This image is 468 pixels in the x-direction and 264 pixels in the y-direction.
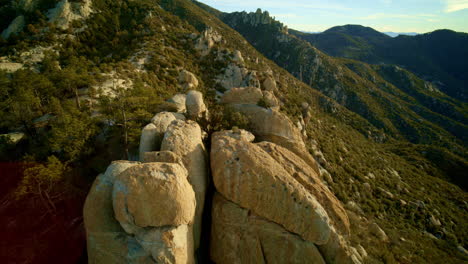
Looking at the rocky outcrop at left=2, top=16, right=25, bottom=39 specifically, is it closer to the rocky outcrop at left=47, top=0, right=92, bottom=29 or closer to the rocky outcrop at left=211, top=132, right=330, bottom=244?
the rocky outcrop at left=47, top=0, right=92, bottom=29

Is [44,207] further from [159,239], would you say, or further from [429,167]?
[429,167]

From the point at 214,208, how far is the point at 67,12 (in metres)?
73.9

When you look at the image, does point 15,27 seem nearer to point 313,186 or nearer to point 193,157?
point 193,157

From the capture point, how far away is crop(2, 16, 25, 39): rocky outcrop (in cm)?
4569

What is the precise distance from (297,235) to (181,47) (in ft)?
215

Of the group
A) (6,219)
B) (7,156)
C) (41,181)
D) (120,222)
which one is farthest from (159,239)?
(7,156)

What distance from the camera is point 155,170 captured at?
9953mm

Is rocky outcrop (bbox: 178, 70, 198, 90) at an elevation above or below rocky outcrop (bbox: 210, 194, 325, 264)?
above

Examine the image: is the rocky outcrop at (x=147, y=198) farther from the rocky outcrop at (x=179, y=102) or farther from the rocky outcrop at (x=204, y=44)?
the rocky outcrop at (x=204, y=44)

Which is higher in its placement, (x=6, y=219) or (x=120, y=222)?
(x=120, y=222)

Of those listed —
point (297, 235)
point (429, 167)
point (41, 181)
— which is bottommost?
point (429, 167)

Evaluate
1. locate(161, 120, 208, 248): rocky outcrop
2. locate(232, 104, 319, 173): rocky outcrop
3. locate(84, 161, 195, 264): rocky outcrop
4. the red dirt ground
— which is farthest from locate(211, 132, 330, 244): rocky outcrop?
the red dirt ground

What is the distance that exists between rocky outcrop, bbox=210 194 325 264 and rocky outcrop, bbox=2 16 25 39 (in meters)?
69.7

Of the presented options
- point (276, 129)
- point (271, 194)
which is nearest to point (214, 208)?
point (271, 194)
